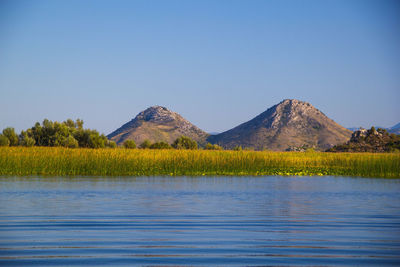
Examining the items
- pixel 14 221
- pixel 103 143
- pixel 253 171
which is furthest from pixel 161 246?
pixel 103 143

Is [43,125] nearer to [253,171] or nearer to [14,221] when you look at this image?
[253,171]

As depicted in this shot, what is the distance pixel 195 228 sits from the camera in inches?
395

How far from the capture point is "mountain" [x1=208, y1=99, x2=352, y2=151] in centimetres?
14238

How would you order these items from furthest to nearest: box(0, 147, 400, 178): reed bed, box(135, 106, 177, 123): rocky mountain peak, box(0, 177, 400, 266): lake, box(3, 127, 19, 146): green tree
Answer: box(135, 106, 177, 123): rocky mountain peak
box(3, 127, 19, 146): green tree
box(0, 147, 400, 178): reed bed
box(0, 177, 400, 266): lake

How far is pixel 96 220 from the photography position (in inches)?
432

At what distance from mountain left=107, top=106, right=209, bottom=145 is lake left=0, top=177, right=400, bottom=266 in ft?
437

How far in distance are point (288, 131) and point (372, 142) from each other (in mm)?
73962

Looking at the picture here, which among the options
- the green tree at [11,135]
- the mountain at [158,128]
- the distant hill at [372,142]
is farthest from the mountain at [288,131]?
the green tree at [11,135]

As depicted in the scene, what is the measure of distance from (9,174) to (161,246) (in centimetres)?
1939

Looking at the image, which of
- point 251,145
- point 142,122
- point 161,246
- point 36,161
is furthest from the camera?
point 142,122

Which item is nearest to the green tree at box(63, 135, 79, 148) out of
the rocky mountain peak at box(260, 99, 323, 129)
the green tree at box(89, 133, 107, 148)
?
the green tree at box(89, 133, 107, 148)

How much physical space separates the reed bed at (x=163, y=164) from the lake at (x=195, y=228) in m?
9.81

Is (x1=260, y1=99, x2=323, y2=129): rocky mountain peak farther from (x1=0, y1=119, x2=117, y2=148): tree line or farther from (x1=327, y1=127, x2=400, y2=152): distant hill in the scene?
(x1=0, y1=119, x2=117, y2=148): tree line

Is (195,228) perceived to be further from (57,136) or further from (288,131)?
(288,131)
